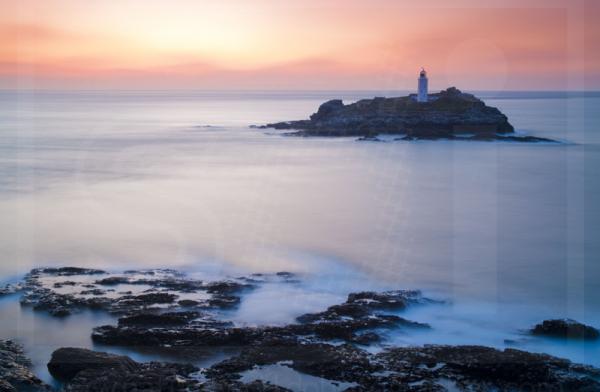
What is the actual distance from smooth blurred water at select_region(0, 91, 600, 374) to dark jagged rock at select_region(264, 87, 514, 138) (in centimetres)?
609

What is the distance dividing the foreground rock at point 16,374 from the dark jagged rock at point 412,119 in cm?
2654

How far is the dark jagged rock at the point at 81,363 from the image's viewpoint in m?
5.16

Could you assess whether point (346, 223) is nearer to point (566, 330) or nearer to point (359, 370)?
point (566, 330)

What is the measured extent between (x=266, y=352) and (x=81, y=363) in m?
1.60

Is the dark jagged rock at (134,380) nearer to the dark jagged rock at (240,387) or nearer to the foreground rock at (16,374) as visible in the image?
the dark jagged rock at (240,387)

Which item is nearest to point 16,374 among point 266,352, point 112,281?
point 266,352

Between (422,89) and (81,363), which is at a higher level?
(422,89)

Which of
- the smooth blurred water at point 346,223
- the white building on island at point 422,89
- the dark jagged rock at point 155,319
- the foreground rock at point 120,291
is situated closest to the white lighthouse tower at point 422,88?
the white building on island at point 422,89

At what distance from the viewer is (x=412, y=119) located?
1273 inches

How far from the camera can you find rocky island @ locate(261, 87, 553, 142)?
31438mm

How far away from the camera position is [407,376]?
203 inches

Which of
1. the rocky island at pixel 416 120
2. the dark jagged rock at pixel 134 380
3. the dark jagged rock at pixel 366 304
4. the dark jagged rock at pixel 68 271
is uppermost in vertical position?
the rocky island at pixel 416 120

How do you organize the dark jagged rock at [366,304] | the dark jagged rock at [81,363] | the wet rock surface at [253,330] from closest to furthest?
the dark jagged rock at [81,363]
the wet rock surface at [253,330]
the dark jagged rock at [366,304]

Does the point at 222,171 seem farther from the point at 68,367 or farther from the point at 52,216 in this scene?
the point at 68,367
